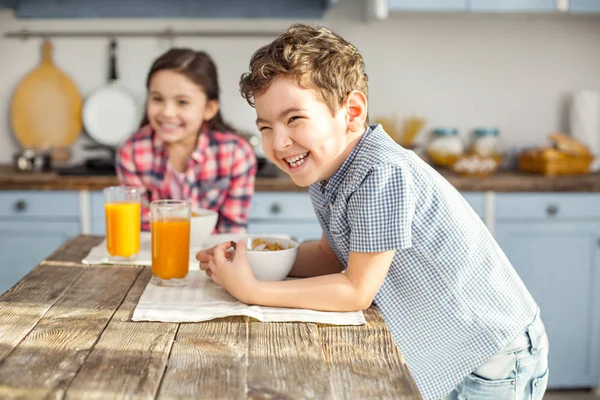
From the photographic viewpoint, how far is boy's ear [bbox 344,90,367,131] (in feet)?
4.10

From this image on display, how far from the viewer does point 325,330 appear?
1.07 metres

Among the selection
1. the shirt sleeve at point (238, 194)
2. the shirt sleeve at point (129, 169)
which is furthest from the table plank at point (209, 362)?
the shirt sleeve at point (129, 169)

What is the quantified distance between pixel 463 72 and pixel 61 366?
291 centimetres

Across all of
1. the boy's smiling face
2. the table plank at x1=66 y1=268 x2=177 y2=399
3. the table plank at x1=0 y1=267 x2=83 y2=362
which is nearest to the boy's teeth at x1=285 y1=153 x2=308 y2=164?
the boy's smiling face

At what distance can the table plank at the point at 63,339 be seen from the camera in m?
0.85

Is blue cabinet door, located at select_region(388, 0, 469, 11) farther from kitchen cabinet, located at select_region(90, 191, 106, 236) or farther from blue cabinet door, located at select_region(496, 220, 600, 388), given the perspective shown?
kitchen cabinet, located at select_region(90, 191, 106, 236)

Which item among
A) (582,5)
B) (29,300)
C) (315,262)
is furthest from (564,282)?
(29,300)

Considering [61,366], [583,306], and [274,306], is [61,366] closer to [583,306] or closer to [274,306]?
[274,306]

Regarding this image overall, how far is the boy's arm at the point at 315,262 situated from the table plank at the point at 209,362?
1.00ft

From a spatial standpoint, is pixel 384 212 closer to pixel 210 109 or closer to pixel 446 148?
pixel 210 109

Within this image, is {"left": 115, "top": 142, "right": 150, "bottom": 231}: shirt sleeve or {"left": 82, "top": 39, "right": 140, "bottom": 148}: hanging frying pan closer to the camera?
{"left": 115, "top": 142, "right": 150, "bottom": 231}: shirt sleeve

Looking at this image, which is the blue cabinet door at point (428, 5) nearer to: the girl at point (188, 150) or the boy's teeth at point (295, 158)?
the girl at point (188, 150)

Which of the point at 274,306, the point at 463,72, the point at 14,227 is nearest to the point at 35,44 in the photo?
the point at 14,227

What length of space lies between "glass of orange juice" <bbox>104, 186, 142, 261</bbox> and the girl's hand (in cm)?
27
